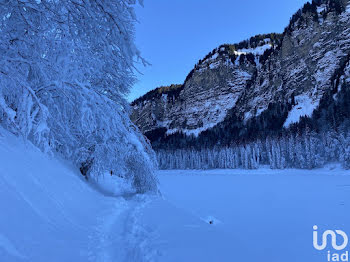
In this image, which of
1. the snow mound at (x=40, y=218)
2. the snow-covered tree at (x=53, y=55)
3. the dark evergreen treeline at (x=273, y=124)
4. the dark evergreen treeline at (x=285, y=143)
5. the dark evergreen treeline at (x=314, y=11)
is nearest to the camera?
the snow mound at (x=40, y=218)

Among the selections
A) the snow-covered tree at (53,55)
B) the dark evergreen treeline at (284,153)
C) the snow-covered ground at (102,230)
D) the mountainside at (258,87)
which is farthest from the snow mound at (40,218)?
the mountainside at (258,87)

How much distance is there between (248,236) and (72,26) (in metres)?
5.71

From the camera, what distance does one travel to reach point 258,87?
10119 cm

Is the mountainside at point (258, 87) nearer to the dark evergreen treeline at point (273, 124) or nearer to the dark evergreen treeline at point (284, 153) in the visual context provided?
the dark evergreen treeline at point (273, 124)

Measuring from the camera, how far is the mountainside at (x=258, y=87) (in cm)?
7088

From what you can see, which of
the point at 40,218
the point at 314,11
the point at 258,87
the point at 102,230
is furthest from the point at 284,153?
the point at 314,11

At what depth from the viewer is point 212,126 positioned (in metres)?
106

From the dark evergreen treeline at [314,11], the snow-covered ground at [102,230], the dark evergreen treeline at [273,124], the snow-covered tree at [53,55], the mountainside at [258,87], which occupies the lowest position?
the snow-covered ground at [102,230]

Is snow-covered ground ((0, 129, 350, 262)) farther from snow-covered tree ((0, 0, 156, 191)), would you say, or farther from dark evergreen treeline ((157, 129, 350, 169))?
dark evergreen treeline ((157, 129, 350, 169))

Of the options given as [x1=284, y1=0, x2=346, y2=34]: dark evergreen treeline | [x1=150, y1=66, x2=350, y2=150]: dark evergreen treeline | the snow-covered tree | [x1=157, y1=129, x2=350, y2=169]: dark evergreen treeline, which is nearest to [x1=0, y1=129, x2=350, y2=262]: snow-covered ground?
the snow-covered tree

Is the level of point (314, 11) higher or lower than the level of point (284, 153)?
higher

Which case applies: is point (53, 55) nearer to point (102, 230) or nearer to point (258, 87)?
point (102, 230)

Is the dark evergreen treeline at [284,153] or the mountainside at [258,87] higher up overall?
the mountainside at [258,87]

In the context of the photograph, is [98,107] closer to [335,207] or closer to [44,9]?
[44,9]
